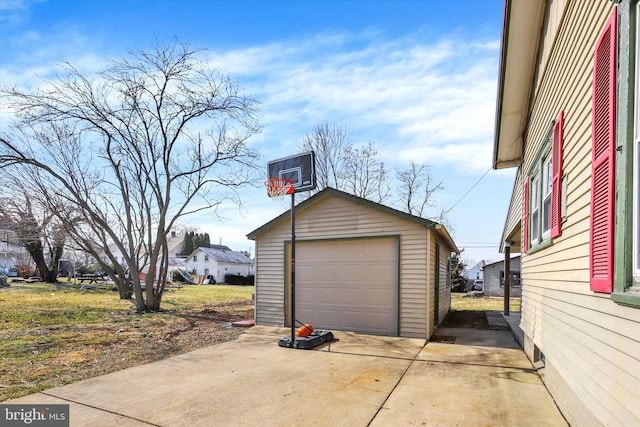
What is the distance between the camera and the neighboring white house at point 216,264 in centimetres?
4694

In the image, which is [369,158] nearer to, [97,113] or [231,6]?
[97,113]

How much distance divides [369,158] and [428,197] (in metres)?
5.79

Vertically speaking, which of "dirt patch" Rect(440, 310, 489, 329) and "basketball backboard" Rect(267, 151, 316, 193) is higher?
"basketball backboard" Rect(267, 151, 316, 193)

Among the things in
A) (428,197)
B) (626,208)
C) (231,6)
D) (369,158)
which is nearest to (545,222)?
(626,208)

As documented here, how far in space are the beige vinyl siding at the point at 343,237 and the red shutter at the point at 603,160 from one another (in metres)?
5.83

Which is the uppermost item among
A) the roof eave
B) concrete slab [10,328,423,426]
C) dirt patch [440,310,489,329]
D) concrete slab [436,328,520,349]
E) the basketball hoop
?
the roof eave

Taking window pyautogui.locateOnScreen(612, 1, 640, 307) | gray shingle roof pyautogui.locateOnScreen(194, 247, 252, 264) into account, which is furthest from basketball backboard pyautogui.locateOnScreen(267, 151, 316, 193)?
gray shingle roof pyautogui.locateOnScreen(194, 247, 252, 264)

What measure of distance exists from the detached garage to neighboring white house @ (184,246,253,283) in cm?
3743

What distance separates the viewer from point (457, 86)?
8461 millimetres

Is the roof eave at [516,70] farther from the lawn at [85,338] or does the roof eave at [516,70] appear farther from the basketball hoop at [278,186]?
the lawn at [85,338]

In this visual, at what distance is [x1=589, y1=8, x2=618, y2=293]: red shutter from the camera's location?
2.44 meters

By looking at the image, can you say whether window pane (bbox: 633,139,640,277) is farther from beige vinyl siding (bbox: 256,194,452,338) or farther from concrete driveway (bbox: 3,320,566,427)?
beige vinyl siding (bbox: 256,194,452,338)

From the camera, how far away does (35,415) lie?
4070 millimetres

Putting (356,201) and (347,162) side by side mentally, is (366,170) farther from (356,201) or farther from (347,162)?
(356,201)
